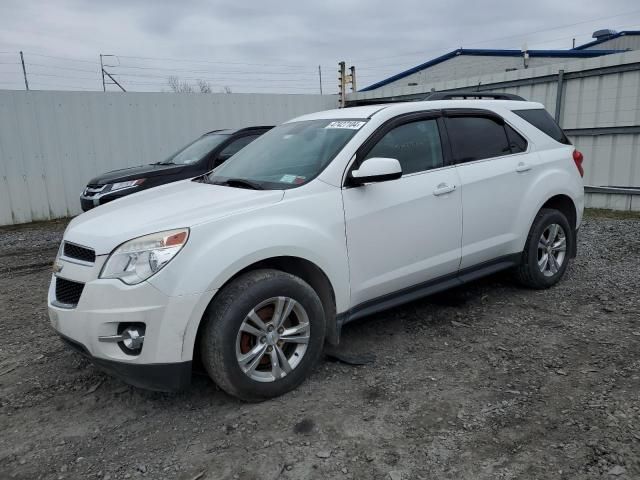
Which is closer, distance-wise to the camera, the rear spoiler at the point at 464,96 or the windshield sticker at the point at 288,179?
→ the windshield sticker at the point at 288,179

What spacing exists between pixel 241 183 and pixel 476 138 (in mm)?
2039

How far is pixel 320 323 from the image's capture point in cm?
326

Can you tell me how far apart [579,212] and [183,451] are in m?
4.31

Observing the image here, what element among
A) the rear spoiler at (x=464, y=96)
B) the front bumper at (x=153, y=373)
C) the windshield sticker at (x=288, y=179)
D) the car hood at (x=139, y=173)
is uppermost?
the rear spoiler at (x=464, y=96)

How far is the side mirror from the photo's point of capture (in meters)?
3.34

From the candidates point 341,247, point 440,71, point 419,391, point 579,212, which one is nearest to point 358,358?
point 419,391

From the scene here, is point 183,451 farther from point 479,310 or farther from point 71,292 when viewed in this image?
point 479,310

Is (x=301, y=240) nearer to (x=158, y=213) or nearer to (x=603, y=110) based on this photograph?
(x=158, y=213)

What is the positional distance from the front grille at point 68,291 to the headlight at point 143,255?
0.26m

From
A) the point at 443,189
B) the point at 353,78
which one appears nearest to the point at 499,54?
the point at 353,78

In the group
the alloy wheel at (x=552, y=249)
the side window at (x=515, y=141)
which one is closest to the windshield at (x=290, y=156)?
the side window at (x=515, y=141)

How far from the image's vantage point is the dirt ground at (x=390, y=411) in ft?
8.39

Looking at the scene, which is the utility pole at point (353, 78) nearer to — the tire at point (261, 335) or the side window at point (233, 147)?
the side window at point (233, 147)

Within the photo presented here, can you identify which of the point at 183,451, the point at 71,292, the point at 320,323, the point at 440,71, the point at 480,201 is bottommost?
the point at 183,451
